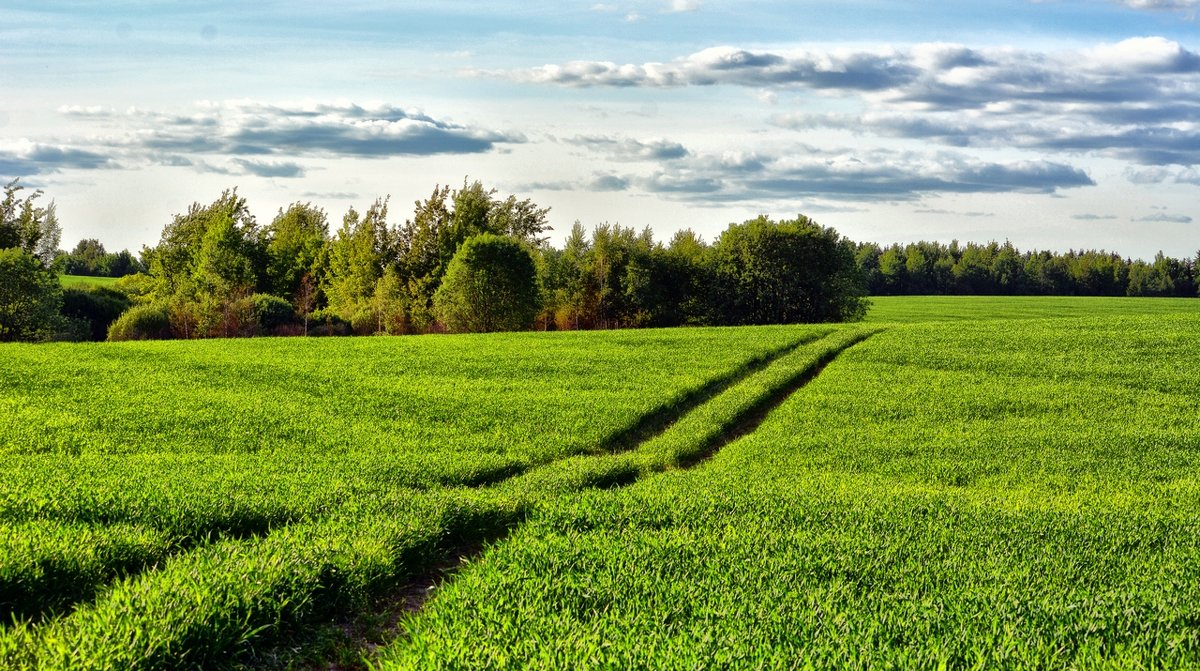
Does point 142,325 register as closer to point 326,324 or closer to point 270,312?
point 270,312

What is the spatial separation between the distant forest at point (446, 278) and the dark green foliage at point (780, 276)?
110mm

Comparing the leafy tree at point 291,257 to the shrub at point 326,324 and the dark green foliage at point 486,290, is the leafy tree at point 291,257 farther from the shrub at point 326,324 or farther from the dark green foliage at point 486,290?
the dark green foliage at point 486,290

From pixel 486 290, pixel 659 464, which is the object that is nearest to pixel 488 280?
pixel 486 290

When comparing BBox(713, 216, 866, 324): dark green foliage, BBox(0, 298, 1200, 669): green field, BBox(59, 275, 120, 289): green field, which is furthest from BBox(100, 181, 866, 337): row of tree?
BBox(0, 298, 1200, 669): green field

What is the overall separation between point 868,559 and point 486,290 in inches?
2002

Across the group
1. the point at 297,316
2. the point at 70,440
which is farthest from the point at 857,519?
the point at 297,316

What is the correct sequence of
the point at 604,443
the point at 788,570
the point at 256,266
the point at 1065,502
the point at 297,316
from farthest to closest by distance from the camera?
the point at 256,266 → the point at 297,316 → the point at 604,443 → the point at 1065,502 → the point at 788,570

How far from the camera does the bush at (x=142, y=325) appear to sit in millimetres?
60812

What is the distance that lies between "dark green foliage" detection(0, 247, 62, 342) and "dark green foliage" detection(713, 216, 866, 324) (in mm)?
45384

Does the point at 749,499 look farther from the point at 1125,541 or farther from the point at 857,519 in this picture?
the point at 1125,541

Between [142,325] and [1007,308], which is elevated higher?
[1007,308]

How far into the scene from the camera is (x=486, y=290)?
6084 cm

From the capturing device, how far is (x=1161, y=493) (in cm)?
1983

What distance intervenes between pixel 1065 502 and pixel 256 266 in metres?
74.9
